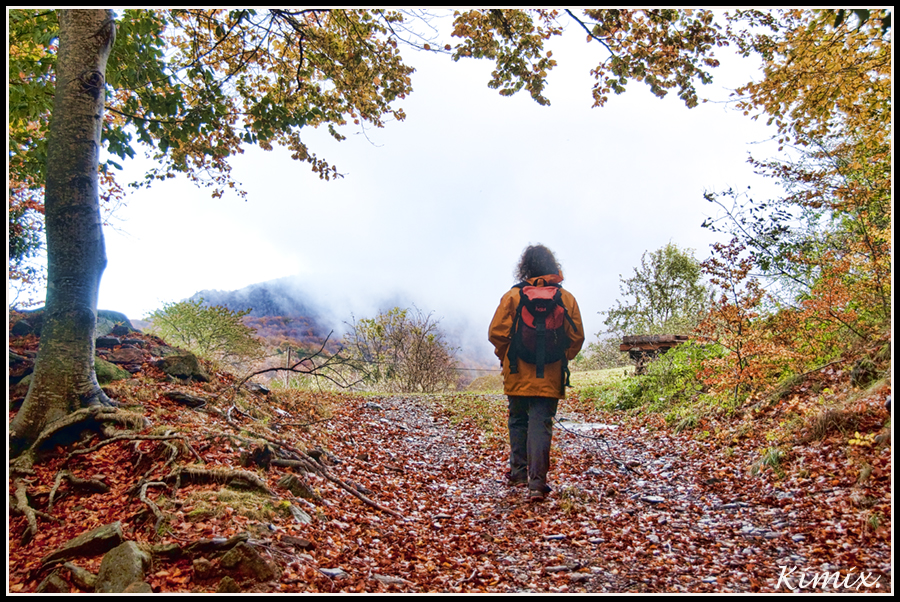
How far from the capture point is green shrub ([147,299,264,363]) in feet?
34.1

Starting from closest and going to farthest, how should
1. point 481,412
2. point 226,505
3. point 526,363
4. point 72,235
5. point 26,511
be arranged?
point 26,511
point 226,505
point 72,235
point 526,363
point 481,412

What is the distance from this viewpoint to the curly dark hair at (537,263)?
189 inches

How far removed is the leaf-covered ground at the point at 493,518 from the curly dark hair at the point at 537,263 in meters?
2.23

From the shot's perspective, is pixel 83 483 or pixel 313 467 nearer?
pixel 83 483

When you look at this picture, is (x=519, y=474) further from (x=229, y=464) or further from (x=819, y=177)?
(x=819, y=177)

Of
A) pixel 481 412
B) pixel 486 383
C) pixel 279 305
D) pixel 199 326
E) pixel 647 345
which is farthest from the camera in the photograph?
pixel 279 305

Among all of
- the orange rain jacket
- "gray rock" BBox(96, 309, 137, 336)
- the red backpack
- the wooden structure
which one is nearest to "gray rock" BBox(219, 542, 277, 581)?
the orange rain jacket

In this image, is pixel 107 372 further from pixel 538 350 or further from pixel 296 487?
pixel 538 350

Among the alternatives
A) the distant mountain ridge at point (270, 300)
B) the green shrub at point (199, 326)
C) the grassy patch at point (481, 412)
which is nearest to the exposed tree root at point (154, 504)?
the grassy patch at point (481, 412)

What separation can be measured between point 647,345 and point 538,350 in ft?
22.0

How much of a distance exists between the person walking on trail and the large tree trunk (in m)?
3.66

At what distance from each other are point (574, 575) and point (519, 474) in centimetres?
196

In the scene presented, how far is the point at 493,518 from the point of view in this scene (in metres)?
4.13

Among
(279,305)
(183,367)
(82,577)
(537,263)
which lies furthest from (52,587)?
(279,305)
